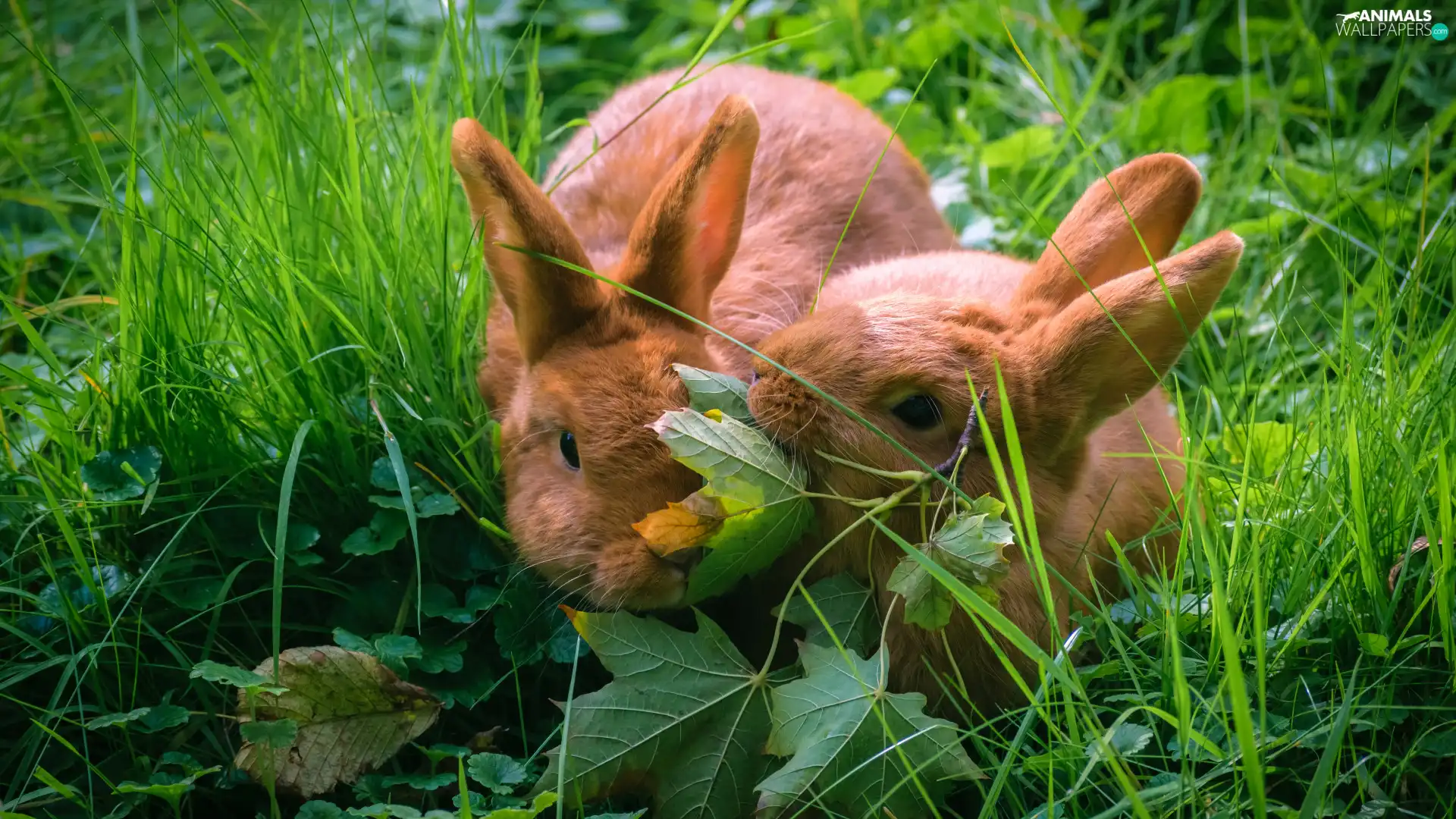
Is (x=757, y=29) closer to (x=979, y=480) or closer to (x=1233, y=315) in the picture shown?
(x=1233, y=315)

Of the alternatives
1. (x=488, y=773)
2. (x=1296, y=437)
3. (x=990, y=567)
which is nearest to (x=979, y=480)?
(x=990, y=567)

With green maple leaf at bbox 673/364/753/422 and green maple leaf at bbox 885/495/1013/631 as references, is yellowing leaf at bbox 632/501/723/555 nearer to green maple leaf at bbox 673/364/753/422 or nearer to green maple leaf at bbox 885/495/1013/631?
green maple leaf at bbox 673/364/753/422

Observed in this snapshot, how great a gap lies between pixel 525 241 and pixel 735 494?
0.68 m

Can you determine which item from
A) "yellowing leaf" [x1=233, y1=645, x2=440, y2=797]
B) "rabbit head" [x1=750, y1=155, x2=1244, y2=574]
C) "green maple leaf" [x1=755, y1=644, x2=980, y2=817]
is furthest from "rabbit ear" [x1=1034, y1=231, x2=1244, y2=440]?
"yellowing leaf" [x1=233, y1=645, x2=440, y2=797]

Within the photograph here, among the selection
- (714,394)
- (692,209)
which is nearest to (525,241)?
(692,209)

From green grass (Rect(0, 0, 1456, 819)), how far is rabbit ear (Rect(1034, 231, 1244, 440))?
176 mm

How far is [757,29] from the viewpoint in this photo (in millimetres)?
4625

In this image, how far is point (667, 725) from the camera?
2.11 m

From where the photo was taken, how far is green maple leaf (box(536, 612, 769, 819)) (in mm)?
2092

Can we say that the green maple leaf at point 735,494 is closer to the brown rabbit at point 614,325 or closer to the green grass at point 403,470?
the brown rabbit at point 614,325

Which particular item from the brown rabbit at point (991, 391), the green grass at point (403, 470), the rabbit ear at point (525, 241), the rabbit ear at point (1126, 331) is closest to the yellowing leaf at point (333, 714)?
the green grass at point (403, 470)

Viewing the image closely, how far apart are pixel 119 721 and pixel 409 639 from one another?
50 cm

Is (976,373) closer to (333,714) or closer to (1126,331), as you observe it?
(1126,331)

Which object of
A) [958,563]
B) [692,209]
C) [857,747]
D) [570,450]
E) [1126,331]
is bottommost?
[857,747]
